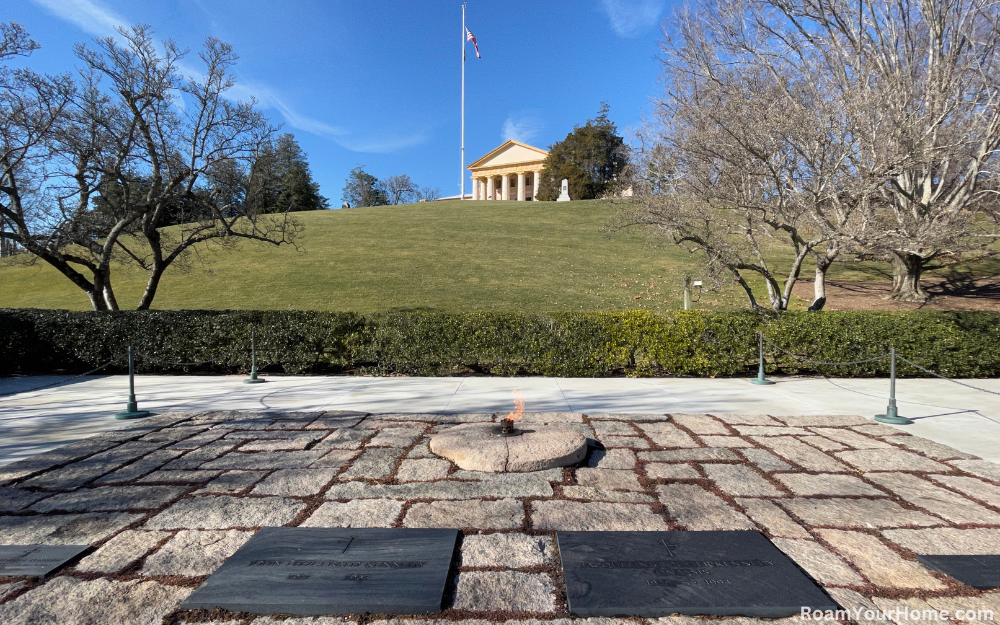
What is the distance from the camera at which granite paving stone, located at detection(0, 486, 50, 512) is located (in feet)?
12.5

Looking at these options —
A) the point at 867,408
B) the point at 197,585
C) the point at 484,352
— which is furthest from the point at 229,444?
the point at 867,408

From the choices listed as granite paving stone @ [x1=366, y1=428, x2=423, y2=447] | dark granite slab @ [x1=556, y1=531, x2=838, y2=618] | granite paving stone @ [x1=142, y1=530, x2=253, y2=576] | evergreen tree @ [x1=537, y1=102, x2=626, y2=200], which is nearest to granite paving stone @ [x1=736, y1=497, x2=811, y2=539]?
dark granite slab @ [x1=556, y1=531, x2=838, y2=618]

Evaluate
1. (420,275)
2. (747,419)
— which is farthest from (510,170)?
(747,419)

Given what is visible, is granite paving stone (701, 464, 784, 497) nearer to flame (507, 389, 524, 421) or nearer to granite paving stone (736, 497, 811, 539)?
granite paving stone (736, 497, 811, 539)

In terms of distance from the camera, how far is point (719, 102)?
1099 centimetres

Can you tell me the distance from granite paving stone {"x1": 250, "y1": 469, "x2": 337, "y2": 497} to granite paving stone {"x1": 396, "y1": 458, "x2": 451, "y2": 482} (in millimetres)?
621

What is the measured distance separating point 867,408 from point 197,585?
8.26 m

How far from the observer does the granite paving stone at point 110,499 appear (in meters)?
3.78

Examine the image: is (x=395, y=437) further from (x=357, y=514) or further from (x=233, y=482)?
(x=357, y=514)

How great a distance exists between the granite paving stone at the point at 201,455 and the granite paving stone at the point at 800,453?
5695 mm

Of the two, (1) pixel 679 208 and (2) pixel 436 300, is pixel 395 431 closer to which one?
(1) pixel 679 208

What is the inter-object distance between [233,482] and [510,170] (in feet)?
233

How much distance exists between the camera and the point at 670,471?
14.7 feet

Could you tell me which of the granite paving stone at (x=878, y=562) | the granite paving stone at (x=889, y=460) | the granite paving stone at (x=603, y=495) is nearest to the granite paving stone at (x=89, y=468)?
the granite paving stone at (x=603, y=495)
